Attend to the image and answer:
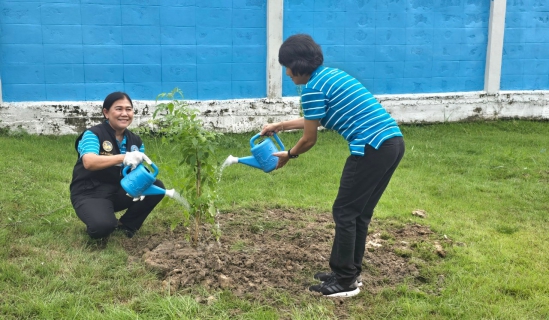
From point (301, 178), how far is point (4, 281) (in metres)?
3.18

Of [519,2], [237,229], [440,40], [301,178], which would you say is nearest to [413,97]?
[440,40]

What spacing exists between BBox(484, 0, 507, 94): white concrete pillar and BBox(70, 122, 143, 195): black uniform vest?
6.84m

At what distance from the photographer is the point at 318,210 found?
4.86 m

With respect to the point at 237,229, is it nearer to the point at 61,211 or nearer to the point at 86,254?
the point at 86,254

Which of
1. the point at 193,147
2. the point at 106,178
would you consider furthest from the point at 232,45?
the point at 193,147

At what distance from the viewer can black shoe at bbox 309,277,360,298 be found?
328cm

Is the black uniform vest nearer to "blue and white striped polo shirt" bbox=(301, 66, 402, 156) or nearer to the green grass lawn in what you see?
the green grass lawn

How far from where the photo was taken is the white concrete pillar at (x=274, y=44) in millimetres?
7984

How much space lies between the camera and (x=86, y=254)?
369 cm

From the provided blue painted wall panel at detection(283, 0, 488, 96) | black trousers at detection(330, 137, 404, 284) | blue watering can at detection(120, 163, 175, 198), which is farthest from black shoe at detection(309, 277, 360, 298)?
blue painted wall panel at detection(283, 0, 488, 96)

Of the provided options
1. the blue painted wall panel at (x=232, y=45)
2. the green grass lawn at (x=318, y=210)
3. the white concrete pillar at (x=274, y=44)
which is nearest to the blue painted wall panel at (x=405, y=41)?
the blue painted wall panel at (x=232, y=45)

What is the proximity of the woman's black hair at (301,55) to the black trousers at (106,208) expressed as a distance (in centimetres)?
154

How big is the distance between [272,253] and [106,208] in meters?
1.21

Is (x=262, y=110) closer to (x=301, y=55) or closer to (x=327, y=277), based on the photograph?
(x=327, y=277)
